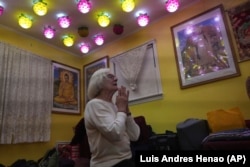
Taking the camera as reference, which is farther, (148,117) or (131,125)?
(148,117)

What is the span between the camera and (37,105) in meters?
2.15

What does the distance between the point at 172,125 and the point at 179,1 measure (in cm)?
123

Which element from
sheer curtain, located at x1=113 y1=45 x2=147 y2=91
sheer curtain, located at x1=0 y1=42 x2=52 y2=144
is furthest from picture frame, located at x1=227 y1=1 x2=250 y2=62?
sheer curtain, located at x1=0 y1=42 x2=52 y2=144

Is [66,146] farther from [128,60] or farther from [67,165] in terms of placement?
[128,60]

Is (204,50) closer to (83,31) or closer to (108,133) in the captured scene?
(83,31)

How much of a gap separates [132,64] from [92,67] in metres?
0.70

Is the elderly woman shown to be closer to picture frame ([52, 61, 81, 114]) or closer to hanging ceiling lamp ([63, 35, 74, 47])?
hanging ceiling lamp ([63, 35, 74, 47])

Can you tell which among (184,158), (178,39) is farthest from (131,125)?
(178,39)

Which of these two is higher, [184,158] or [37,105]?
[37,105]

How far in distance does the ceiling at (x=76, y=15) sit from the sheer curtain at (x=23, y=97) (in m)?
0.28

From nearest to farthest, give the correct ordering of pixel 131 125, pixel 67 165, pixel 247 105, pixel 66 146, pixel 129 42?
pixel 131 125 → pixel 247 105 → pixel 67 165 → pixel 66 146 → pixel 129 42

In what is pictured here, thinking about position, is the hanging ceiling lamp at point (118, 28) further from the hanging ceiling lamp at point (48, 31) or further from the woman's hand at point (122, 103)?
the woman's hand at point (122, 103)

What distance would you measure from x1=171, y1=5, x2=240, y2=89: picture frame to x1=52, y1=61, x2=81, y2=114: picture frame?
1413mm

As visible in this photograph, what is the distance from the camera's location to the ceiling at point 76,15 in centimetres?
188
